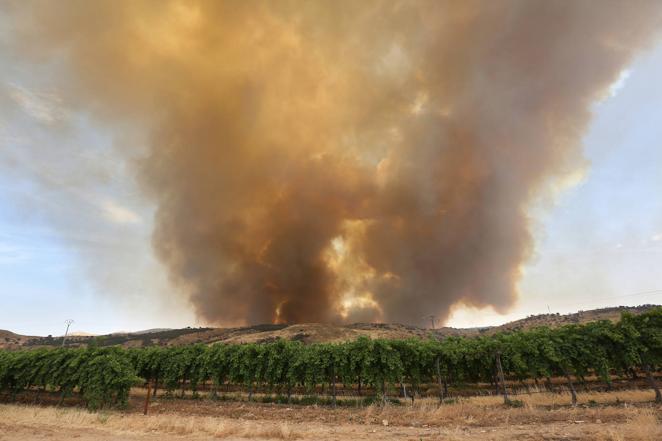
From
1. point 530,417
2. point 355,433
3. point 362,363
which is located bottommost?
point 355,433

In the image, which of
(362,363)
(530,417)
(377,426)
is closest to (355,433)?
(377,426)

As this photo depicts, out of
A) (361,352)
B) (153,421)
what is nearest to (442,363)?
(361,352)

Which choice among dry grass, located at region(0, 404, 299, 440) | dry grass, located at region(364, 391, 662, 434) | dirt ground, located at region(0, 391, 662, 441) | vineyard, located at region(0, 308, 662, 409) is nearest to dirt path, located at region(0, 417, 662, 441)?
dirt ground, located at region(0, 391, 662, 441)

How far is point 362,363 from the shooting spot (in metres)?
31.4

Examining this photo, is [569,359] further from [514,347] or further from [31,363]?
[31,363]

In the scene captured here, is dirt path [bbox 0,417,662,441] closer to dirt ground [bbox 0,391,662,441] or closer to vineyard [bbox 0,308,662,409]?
dirt ground [bbox 0,391,662,441]

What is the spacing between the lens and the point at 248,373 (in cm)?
3525

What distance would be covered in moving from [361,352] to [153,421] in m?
18.4

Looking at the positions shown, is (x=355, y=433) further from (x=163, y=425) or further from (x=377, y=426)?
(x=163, y=425)

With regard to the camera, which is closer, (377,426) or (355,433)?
(355,433)

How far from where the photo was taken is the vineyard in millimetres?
28172

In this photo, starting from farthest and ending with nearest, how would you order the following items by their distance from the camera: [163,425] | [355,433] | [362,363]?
1. [362,363]
2. [163,425]
3. [355,433]

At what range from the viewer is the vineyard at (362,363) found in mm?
28172

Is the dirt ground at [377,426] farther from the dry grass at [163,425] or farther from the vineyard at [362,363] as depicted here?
the vineyard at [362,363]
